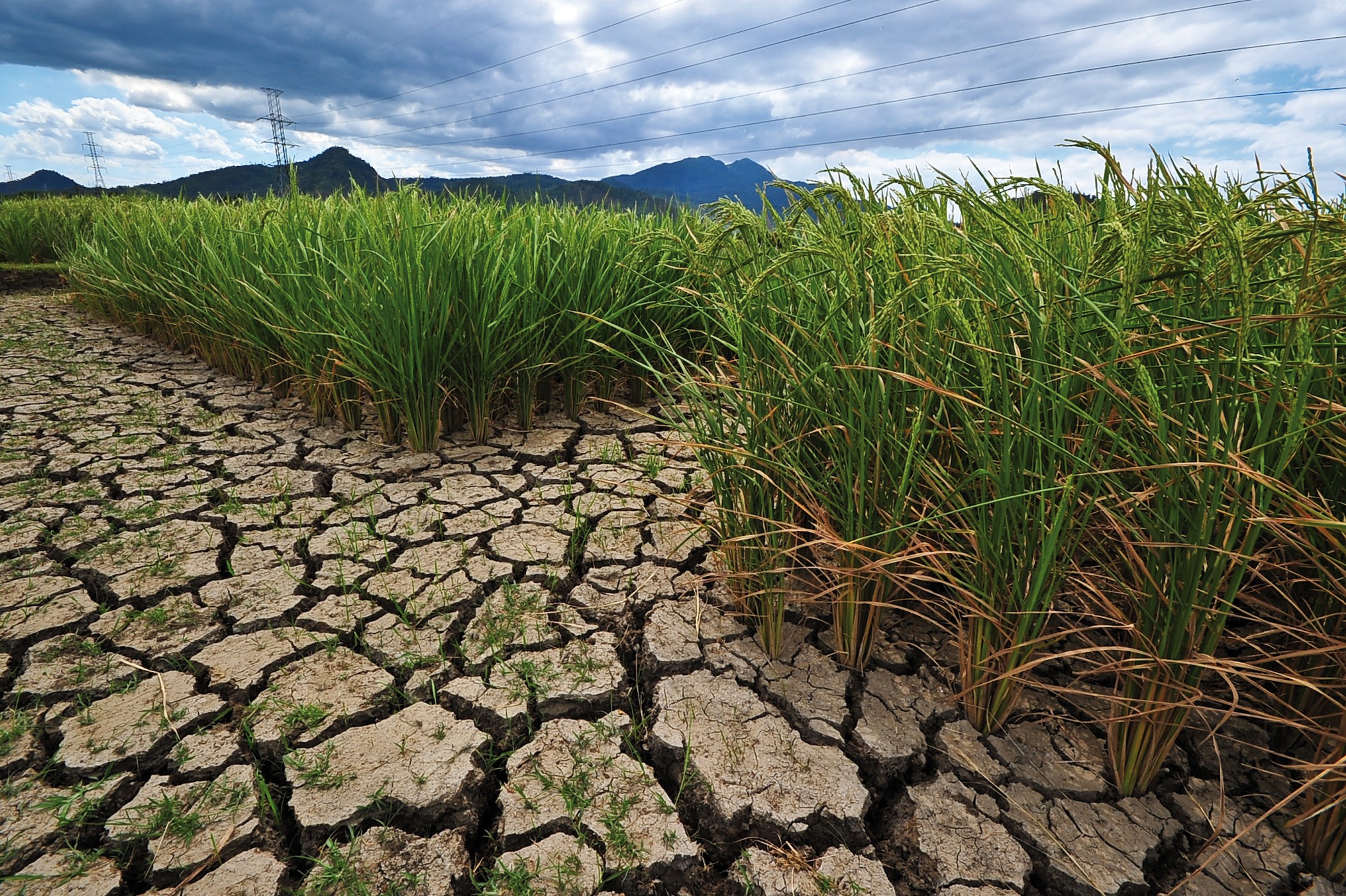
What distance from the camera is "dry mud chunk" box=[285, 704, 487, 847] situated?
1264 mm

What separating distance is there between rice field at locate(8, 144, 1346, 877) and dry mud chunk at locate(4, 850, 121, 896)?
1160 millimetres

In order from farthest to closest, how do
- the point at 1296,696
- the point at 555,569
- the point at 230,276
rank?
the point at 230,276 → the point at 555,569 → the point at 1296,696

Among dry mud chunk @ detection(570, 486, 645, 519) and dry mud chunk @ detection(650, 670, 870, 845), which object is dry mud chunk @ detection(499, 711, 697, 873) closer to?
dry mud chunk @ detection(650, 670, 870, 845)

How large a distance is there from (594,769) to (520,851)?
0.19 m

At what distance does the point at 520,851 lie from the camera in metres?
1.20

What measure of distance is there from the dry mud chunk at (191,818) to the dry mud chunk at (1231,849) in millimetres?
1545

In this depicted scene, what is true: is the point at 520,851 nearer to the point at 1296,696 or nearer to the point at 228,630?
the point at 228,630

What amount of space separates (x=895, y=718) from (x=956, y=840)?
253 mm

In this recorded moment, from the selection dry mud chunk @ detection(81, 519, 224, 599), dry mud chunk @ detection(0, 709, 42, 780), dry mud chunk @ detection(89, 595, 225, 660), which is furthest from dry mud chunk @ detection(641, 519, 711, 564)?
dry mud chunk @ detection(0, 709, 42, 780)

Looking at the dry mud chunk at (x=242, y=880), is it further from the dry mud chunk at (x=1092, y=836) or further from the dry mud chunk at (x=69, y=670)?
the dry mud chunk at (x=1092, y=836)

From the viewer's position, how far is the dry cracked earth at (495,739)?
1.18 metres

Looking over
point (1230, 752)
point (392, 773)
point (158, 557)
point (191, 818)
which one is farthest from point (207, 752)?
point (1230, 752)

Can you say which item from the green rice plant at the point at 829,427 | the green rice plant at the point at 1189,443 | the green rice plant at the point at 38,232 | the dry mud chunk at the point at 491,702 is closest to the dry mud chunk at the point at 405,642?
the dry mud chunk at the point at 491,702

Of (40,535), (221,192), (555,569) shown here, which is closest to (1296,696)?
(555,569)
